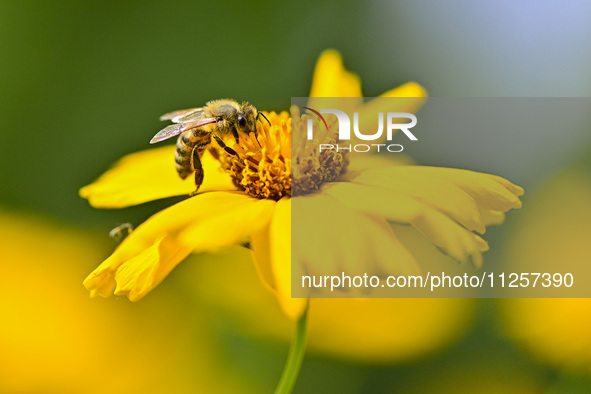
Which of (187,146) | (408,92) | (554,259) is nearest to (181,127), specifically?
(187,146)

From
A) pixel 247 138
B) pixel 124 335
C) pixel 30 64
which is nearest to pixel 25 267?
pixel 124 335

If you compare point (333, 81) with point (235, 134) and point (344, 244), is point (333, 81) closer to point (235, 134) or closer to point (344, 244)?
point (235, 134)

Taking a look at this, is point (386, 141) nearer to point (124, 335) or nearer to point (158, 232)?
point (158, 232)

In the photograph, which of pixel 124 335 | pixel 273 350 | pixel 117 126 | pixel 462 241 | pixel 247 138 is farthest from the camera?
pixel 117 126

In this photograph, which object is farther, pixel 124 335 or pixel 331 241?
pixel 124 335

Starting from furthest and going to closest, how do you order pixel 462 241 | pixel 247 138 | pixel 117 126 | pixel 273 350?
pixel 117 126 < pixel 273 350 < pixel 247 138 < pixel 462 241

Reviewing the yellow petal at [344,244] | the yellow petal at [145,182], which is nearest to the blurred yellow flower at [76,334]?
the yellow petal at [145,182]

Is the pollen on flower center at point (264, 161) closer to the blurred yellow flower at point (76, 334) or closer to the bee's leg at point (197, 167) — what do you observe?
the bee's leg at point (197, 167)
